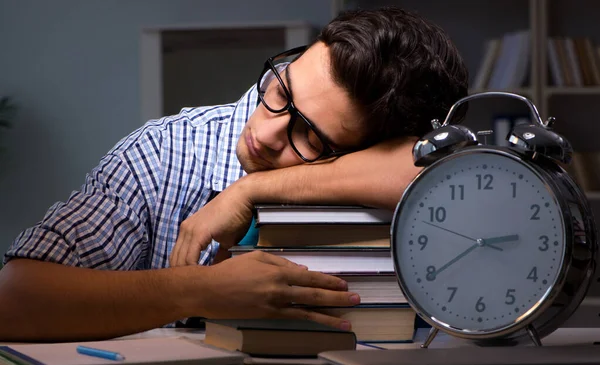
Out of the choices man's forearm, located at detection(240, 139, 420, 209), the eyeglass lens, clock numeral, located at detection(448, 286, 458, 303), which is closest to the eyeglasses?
the eyeglass lens

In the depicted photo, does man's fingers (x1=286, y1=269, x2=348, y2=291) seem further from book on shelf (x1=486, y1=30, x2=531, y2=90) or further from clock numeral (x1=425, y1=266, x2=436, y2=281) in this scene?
book on shelf (x1=486, y1=30, x2=531, y2=90)

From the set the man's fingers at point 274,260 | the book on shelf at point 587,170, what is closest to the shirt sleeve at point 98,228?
the man's fingers at point 274,260

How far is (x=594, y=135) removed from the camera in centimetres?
408

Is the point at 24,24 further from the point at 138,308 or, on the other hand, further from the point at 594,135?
the point at 138,308

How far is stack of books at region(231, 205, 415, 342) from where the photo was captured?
1035 mm

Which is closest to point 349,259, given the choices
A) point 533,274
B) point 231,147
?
point 533,274

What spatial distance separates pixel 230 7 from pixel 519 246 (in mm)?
4011

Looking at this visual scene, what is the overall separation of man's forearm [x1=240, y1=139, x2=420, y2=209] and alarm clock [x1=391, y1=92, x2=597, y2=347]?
14 cm

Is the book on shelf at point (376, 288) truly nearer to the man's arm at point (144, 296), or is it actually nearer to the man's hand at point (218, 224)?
the man's arm at point (144, 296)

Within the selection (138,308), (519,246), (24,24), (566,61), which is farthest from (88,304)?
(24,24)

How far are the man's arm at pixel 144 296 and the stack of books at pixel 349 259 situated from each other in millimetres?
24

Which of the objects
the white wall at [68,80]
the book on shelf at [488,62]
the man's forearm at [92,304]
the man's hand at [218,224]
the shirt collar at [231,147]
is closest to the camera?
the man's forearm at [92,304]

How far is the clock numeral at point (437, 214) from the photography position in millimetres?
938

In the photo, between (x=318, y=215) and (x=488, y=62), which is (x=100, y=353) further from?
(x=488, y=62)
